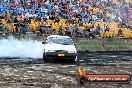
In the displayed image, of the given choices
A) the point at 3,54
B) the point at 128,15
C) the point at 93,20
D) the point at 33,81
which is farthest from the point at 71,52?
the point at 128,15

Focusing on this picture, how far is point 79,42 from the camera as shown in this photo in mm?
31922

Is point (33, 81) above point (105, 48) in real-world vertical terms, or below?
above

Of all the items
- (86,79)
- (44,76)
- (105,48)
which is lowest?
(105,48)

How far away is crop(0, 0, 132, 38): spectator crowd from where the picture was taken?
1261 inches

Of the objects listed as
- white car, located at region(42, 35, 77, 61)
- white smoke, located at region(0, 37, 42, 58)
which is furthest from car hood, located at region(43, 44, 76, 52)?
white smoke, located at region(0, 37, 42, 58)

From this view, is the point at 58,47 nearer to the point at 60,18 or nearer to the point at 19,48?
the point at 19,48

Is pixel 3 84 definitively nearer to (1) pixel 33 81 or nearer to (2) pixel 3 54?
(1) pixel 33 81

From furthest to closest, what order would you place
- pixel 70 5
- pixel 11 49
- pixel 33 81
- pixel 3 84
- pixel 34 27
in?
pixel 70 5 < pixel 34 27 < pixel 11 49 < pixel 33 81 < pixel 3 84

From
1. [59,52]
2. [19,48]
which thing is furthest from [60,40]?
[19,48]

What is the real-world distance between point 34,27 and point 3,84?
777 inches

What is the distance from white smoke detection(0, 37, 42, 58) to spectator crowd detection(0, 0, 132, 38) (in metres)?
1.33

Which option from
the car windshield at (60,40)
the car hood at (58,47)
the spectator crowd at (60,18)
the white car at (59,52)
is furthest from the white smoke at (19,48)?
the white car at (59,52)

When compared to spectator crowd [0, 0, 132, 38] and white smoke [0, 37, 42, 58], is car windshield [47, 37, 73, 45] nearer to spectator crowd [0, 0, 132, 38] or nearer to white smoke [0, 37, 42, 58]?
white smoke [0, 37, 42, 58]

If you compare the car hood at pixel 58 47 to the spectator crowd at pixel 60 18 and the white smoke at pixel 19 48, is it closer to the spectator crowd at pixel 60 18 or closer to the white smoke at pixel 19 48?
the white smoke at pixel 19 48
